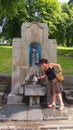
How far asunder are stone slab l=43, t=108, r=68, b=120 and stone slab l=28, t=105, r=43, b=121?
0.49ft

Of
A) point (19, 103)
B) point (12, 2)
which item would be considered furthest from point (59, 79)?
point (12, 2)

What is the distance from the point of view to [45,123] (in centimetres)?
753

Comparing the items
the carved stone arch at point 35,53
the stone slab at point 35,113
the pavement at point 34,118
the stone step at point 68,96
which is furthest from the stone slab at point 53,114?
the carved stone arch at point 35,53

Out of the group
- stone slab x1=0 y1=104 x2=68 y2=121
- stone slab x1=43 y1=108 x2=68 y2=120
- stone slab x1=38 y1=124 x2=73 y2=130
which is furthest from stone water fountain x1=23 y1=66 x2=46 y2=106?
stone slab x1=38 y1=124 x2=73 y2=130

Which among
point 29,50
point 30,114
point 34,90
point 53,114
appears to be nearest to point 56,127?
point 53,114

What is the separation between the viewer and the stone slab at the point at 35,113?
313 inches

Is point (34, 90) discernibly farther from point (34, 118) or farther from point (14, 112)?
point (34, 118)

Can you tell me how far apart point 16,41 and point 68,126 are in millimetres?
4563

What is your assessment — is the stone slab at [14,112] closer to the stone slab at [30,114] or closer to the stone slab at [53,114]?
the stone slab at [30,114]

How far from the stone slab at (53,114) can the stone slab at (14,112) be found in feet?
2.11

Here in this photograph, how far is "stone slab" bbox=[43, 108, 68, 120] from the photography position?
7930mm

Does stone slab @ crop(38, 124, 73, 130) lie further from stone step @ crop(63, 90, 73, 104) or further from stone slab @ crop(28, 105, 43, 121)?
stone step @ crop(63, 90, 73, 104)

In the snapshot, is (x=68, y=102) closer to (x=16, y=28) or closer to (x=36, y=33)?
(x=36, y=33)

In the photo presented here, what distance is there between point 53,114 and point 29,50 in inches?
129
